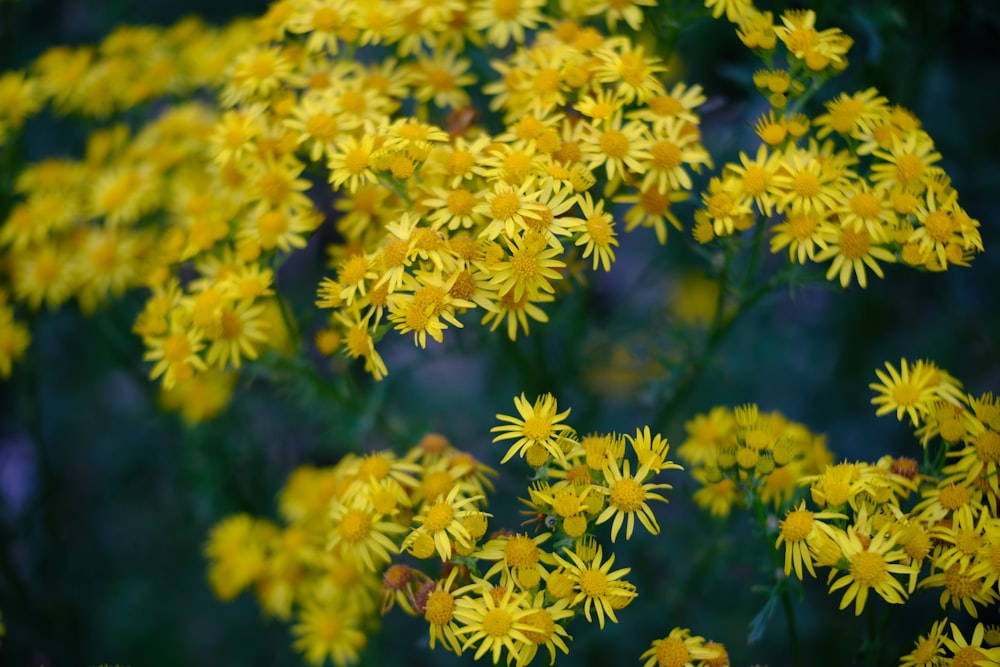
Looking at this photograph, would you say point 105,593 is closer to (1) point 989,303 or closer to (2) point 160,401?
(2) point 160,401

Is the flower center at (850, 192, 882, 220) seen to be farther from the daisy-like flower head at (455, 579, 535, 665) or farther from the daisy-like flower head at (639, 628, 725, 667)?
the daisy-like flower head at (455, 579, 535, 665)

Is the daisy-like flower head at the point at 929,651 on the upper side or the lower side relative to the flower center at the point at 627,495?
lower

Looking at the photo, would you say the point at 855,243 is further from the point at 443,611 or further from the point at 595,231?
the point at 443,611

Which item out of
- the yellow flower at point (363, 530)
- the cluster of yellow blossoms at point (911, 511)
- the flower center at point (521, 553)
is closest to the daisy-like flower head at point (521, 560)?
the flower center at point (521, 553)

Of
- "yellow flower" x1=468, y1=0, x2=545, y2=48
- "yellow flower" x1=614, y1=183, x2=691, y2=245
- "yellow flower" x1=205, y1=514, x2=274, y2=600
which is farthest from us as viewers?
"yellow flower" x1=205, y1=514, x2=274, y2=600

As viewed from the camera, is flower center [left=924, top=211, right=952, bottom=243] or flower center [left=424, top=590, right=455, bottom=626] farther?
flower center [left=924, top=211, right=952, bottom=243]

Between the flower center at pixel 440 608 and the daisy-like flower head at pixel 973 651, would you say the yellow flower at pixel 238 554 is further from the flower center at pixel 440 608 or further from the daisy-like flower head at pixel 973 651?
the daisy-like flower head at pixel 973 651


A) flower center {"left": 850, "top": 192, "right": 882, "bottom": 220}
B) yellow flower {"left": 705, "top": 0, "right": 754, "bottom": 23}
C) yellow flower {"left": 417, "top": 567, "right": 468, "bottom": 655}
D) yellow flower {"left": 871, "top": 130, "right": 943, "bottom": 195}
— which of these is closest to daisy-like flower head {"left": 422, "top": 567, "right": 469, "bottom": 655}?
yellow flower {"left": 417, "top": 567, "right": 468, "bottom": 655}
